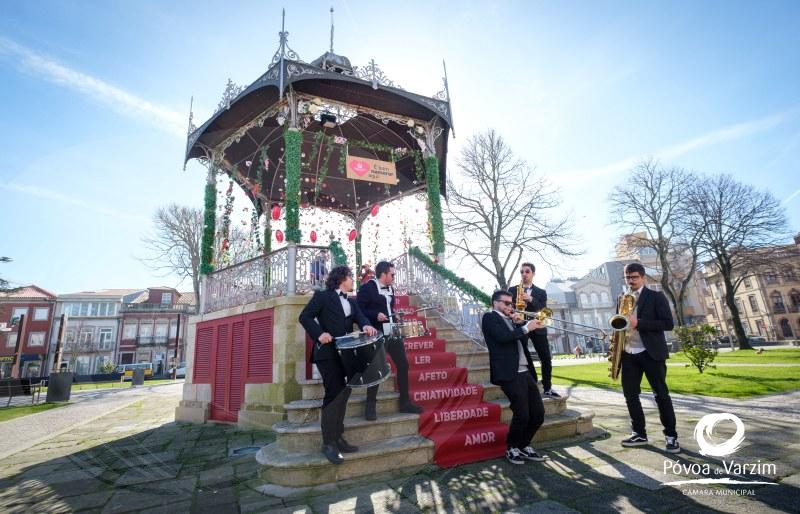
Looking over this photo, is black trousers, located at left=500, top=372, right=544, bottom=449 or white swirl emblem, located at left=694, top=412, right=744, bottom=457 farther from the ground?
black trousers, located at left=500, top=372, right=544, bottom=449

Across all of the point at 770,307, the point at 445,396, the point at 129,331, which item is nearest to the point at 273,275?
the point at 445,396

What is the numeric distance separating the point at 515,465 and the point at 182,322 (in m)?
49.9

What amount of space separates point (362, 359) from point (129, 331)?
52194 millimetres

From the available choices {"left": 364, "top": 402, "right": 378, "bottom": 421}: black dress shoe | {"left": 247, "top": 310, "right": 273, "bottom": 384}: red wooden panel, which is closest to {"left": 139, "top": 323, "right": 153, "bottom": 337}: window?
{"left": 247, "top": 310, "right": 273, "bottom": 384}: red wooden panel

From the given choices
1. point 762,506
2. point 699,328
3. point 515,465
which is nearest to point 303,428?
point 515,465

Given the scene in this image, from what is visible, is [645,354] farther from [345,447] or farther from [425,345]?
[345,447]

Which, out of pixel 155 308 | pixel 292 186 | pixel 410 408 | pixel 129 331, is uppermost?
pixel 155 308

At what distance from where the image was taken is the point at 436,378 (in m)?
5.39

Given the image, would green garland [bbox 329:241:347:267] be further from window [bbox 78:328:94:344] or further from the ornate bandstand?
window [bbox 78:328:94:344]

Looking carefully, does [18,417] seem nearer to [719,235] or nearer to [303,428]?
[303,428]

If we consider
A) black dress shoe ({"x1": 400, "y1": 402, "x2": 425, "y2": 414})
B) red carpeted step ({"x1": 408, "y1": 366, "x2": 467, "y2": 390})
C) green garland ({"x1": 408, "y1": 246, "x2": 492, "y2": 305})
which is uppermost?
green garland ({"x1": 408, "y1": 246, "x2": 492, "y2": 305})

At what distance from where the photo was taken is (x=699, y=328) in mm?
11914

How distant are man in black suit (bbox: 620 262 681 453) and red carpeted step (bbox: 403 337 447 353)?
2937 millimetres

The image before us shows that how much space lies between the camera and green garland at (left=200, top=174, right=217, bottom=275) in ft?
30.0
